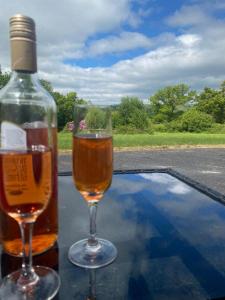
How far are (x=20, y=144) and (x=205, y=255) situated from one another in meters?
0.63

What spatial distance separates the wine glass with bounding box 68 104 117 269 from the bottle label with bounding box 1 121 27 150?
17cm

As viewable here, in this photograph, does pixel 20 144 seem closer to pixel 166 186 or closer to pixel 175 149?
pixel 166 186

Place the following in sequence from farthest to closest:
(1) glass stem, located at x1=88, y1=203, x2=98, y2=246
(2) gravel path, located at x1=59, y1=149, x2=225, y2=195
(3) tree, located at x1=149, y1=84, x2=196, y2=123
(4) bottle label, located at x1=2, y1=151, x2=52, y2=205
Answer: (3) tree, located at x1=149, y1=84, x2=196, y2=123
(2) gravel path, located at x1=59, y1=149, x2=225, y2=195
(1) glass stem, located at x1=88, y1=203, x2=98, y2=246
(4) bottle label, located at x1=2, y1=151, x2=52, y2=205

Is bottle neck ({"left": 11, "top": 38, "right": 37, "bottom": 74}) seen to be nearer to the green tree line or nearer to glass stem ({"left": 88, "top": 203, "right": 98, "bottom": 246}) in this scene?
glass stem ({"left": 88, "top": 203, "right": 98, "bottom": 246})

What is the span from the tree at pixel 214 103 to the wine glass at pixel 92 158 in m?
30.2

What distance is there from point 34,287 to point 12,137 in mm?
359

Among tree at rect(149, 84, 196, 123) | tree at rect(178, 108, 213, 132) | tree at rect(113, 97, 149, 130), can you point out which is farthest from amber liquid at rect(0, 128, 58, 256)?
tree at rect(149, 84, 196, 123)

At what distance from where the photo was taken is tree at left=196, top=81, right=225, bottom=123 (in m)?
29.0

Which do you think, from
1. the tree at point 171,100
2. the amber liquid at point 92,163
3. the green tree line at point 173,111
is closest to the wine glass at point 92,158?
the amber liquid at point 92,163

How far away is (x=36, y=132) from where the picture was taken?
69cm

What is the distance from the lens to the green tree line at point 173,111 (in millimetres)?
23078

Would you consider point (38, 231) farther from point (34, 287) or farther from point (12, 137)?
point (12, 137)

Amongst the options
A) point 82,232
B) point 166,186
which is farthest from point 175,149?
point 82,232

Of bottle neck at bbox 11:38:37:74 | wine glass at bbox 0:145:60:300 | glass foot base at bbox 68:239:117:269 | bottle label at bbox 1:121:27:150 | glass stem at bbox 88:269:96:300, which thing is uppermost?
bottle neck at bbox 11:38:37:74
